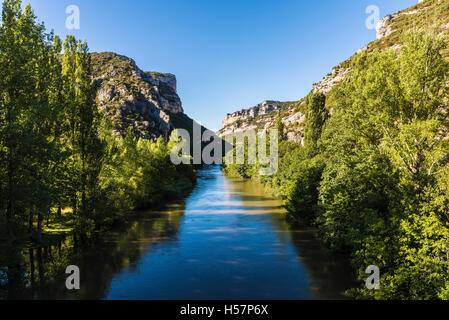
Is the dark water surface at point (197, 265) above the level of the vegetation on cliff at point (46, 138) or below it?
below

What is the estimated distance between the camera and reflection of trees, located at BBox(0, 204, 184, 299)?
17.4 metres

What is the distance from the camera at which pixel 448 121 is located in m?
18.5

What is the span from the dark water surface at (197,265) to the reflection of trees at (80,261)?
68 millimetres

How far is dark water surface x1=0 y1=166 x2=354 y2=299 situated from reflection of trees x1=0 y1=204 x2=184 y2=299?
0.07 m

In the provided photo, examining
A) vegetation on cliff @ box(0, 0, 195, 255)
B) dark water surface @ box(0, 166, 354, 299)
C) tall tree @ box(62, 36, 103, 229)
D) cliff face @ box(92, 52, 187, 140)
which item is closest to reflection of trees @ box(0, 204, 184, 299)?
dark water surface @ box(0, 166, 354, 299)

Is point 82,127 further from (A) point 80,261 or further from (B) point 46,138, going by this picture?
(A) point 80,261

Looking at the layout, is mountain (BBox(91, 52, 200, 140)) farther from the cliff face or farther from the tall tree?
the tall tree

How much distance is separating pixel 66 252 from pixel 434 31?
118 feet

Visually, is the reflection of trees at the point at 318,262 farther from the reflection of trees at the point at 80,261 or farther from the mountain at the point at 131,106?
the mountain at the point at 131,106

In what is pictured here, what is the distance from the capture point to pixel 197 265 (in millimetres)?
22750

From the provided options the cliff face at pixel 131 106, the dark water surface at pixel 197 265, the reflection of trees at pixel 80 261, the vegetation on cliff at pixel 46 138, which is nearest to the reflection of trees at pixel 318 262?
the dark water surface at pixel 197 265

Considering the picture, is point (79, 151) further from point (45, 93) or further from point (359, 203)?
point (359, 203)

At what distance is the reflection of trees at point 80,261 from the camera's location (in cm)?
1736
